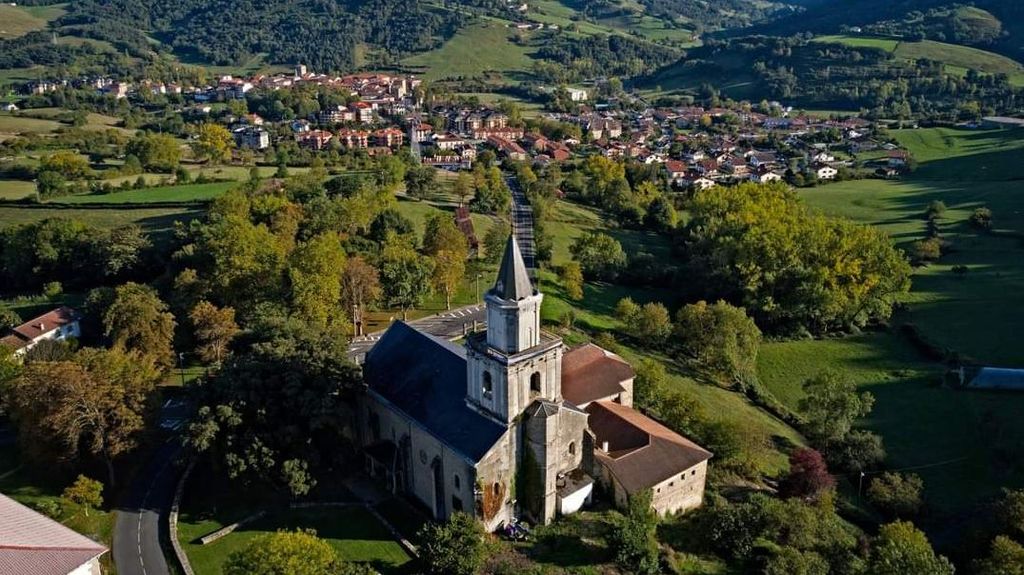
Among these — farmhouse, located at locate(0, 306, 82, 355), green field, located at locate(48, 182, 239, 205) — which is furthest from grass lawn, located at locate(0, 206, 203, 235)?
farmhouse, located at locate(0, 306, 82, 355)

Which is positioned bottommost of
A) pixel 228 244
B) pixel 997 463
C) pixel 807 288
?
pixel 997 463

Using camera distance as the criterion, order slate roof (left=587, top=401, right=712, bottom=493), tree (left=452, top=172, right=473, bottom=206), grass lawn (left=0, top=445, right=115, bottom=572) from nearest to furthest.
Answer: grass lawn (left=0, top=445, right=115, bottom=572)
slate roof (left=587, top=401, right=712, bottom=493)
tree (left=452, top=172, right=473, bottom=206)

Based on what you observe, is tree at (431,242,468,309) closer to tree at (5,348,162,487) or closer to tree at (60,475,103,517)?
tree at (5,348,162,487)

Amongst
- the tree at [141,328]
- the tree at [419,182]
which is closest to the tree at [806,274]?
the tree at [419,182]

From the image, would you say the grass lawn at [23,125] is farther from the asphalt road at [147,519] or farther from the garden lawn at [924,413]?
the garden lawn at [924,413]

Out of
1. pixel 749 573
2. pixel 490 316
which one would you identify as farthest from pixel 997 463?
pixel 490 316

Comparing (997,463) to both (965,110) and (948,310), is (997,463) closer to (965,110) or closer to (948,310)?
(948,310)

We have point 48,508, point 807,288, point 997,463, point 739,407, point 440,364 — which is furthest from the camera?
point 807,288
